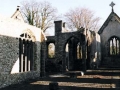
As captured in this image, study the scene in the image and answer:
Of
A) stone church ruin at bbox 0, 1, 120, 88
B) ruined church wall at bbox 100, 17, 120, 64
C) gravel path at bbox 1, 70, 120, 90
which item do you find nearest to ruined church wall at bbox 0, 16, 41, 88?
stone church ruin at bbox 0, 1, 120, 88

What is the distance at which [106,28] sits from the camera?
27.4 meters

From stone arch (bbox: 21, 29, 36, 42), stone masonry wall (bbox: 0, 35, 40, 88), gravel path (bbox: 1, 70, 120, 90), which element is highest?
stone arch (bbox: 21, 29, 36, 42)

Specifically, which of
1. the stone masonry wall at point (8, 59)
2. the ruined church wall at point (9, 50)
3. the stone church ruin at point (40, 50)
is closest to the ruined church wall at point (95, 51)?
the stone church ruin at point (40, 50)

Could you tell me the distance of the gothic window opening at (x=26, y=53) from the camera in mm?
13594

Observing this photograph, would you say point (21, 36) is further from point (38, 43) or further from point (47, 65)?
point (47, 65)

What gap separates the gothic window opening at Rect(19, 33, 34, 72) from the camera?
44.6 feet

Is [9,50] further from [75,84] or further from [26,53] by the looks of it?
[75,84]

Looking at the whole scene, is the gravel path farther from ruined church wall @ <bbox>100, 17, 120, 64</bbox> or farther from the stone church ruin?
ruined church wall @ <bbox>100, 17, 120, 64</bbox>

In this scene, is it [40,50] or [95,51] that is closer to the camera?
[40,50]

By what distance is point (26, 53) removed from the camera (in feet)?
47.8

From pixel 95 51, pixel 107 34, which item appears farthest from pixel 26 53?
pixel 107 34

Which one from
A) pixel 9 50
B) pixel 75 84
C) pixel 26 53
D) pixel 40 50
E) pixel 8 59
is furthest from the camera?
pixel 40 50

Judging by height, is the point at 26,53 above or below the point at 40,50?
below

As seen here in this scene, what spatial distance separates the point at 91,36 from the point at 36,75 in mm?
11337
